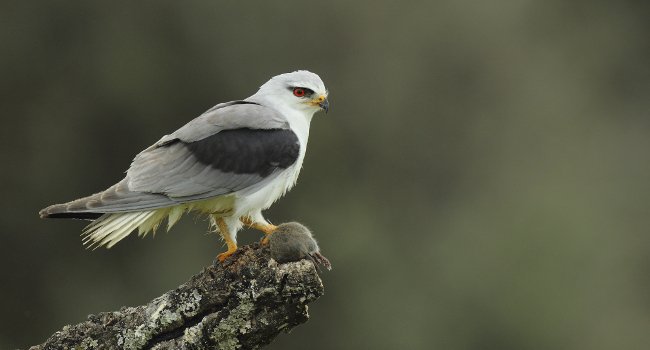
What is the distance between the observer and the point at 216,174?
743 centimetres

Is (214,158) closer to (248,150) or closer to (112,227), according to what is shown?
(248,150)

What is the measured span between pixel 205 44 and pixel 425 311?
527cm

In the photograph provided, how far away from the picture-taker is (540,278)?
62.1 ft

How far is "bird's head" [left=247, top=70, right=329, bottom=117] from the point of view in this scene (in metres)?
8.01

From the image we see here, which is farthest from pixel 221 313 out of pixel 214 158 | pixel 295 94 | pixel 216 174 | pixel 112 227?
pixel 295 94

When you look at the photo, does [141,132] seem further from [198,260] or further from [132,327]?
[132,327]

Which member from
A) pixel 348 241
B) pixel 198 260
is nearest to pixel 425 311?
pixel 348 241

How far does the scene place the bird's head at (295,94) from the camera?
8.01 metres

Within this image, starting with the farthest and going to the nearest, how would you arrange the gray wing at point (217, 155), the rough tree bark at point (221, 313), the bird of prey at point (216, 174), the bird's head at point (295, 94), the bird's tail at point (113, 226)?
the bird's head at point (295, 94)
the gray wing at point (217, 155)
the bird of prey at point (216, 174)
the bird's tail at point (113, 226)
the rough tree bark at point (221, 313)

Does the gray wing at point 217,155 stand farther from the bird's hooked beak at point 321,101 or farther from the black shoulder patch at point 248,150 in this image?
the bird's hooked beak at point 321,101

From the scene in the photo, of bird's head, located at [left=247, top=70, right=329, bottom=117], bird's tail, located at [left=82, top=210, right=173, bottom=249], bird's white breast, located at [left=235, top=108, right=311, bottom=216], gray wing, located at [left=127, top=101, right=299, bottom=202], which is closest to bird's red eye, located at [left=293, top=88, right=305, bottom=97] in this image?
bird's head, located at [left=247, top=70, right=329, bottom=117]

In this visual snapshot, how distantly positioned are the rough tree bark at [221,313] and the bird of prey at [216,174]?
3.22 feet

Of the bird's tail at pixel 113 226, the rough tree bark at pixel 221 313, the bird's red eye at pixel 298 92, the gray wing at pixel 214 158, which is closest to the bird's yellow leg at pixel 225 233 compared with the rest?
the gray wing at pixel 214 158

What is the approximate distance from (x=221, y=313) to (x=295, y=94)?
240cm
